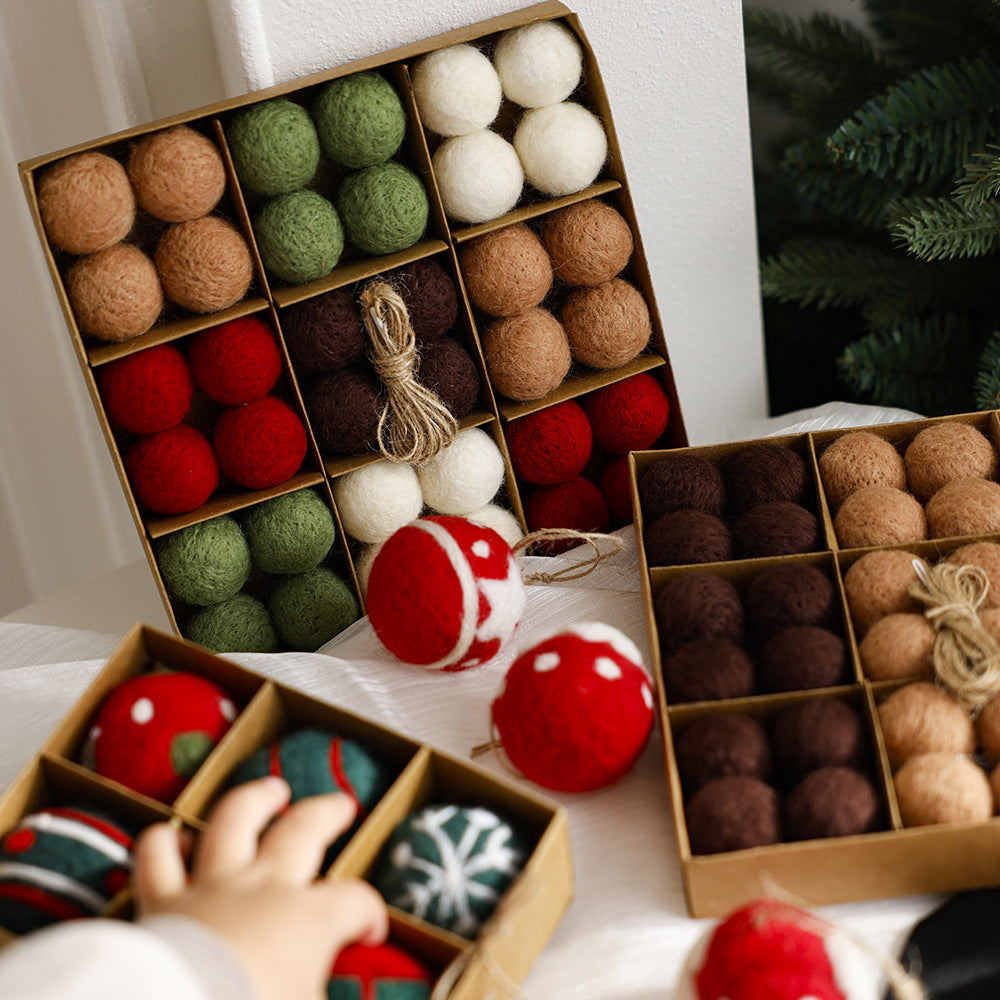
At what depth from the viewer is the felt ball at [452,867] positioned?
2.39 ft

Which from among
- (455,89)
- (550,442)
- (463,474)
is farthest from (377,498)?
(455,89)

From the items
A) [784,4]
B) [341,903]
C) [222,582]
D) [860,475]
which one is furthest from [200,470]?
[784,4]

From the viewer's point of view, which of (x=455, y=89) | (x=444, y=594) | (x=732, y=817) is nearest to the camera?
(x=732, y=817)

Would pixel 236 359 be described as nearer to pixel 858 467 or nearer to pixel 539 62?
pixel 539 62

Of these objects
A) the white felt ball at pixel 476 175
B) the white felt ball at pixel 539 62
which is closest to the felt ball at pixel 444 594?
the white felt ball at pixel 476 175

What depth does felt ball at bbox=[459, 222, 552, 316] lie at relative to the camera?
1.09 metres

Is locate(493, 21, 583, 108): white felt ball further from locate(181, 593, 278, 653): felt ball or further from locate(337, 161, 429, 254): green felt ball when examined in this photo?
locate(181, 593, 278, 653): felt ball

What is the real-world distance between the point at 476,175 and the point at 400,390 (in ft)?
0.72

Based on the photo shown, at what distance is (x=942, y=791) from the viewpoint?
0.77 meters

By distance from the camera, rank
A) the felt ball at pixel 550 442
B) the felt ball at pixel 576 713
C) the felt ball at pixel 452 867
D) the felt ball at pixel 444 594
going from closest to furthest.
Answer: the felt ball at pixel 452 867 → the felt ball at pixel 576 713 → the felt ball at pixel 444 594 → the felt ball at pixel 550 442

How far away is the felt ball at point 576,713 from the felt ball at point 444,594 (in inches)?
4.1

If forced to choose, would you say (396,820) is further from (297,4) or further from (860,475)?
(297,4)

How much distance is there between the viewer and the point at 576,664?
842 mm

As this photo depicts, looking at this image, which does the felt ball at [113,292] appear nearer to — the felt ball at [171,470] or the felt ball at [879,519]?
the felt ball at [171,470]
